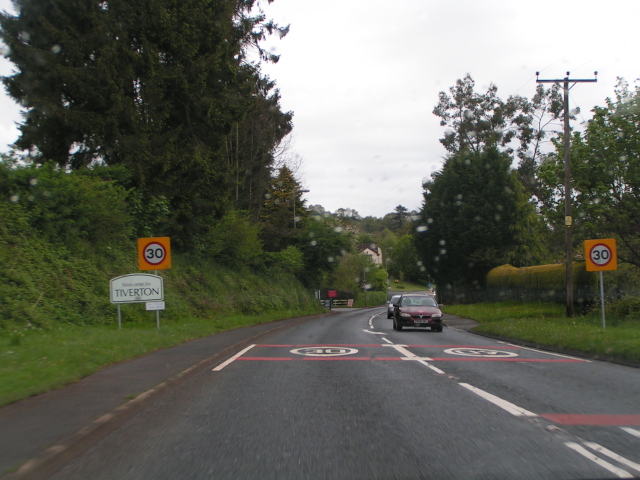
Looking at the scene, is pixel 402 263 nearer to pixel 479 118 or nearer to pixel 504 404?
pixel 479 118

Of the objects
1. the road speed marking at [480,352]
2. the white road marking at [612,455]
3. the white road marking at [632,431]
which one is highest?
the white road marking at [612,455]

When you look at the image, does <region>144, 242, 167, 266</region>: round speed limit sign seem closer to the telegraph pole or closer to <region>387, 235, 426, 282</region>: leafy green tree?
the telegraph pole

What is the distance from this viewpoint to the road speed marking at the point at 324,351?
13.5m

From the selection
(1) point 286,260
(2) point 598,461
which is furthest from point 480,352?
(1) point 286,260

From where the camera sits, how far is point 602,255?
15500 millimetres

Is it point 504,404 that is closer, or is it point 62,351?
point 504,404

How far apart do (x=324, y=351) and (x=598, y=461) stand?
9.68 meters

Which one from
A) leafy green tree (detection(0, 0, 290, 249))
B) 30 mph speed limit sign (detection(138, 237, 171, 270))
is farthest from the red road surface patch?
leafy green tree (detection(0, 0, 290, 249))

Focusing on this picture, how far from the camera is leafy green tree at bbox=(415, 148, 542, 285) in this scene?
45.5 metres

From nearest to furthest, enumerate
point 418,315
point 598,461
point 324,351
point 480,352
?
point 598,461 → point 480,352 → point 324,351 → point 418,315

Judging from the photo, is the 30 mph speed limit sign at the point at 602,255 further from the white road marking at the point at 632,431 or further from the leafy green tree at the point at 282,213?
the leafy green tree at the point at 282,213

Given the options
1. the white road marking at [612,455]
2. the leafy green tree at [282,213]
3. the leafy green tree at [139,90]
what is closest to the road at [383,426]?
the white road marking at [612,455]

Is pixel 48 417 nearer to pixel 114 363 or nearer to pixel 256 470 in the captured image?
pixel 256 470

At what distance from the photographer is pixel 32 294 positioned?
1409 cm
